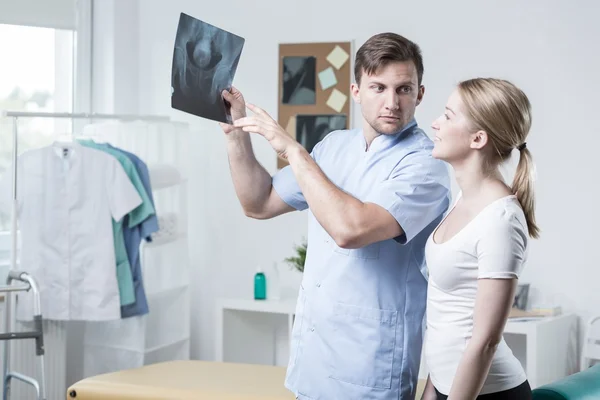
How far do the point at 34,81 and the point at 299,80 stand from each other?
1379 millimetres

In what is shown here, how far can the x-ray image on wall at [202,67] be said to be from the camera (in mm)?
1951

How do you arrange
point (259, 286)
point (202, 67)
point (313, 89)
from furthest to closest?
point (313, 89) < point (259, 286) < point (202, 67)

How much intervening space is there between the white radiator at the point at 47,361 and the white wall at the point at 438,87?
869 mm

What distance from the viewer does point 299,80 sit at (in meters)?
4.57

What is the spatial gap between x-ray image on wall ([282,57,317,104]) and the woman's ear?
2.91 metres

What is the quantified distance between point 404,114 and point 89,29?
134 inches

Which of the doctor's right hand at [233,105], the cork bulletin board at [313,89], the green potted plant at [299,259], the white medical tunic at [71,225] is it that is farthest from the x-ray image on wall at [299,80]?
the doctor's right hand at [233,105]

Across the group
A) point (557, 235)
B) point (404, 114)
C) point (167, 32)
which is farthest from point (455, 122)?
point (167, 32)

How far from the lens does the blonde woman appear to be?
5.06 ft

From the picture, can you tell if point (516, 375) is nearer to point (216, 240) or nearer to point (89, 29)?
point (216, 240)

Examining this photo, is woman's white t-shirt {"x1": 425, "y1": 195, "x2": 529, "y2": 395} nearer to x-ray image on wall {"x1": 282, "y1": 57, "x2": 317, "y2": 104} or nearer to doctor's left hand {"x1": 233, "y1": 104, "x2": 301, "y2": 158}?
doctor's left hand {"x1": 233, "y1": 104, "x2": 301, "y2": 158}

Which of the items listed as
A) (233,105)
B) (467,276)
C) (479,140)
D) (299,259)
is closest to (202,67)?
(233,105)

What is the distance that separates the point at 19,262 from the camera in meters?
3.99

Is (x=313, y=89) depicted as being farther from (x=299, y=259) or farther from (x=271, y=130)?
(x=271, y=130)
